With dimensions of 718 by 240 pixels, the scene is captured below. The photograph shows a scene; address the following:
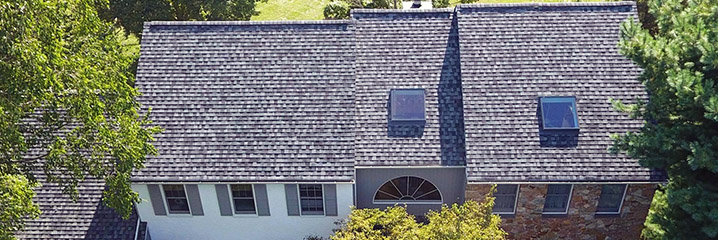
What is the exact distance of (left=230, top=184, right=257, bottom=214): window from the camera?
737 inches

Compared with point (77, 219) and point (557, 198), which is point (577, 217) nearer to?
point (557, 198)

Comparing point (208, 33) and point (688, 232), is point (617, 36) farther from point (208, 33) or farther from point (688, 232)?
point (208, 33)

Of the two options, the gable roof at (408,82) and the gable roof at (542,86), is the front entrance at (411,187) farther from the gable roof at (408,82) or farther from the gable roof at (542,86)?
the gable roof at (542,86)

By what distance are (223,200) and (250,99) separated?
3766mm

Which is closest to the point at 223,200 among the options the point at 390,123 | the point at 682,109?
→ the point at 390,123

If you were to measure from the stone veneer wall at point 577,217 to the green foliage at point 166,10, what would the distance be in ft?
66.5

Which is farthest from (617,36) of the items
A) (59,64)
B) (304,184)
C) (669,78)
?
(59,64)

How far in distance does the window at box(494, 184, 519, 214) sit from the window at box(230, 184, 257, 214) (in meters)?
8.75

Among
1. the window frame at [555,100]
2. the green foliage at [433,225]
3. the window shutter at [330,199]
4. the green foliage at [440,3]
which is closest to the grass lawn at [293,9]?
the green foliage at [440,3]

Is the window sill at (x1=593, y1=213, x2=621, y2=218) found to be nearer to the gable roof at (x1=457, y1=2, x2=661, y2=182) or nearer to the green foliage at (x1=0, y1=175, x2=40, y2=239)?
the gable roof at (x1=457, y1=2, x2=661, y2=182)

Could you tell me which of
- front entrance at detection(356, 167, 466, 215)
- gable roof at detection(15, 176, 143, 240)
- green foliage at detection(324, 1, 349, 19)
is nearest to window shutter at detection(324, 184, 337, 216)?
front entrance at detection(356, 167, 466, 215)

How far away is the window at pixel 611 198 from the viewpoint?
60.1 feet

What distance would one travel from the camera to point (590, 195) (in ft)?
60.2

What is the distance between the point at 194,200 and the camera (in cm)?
1898
